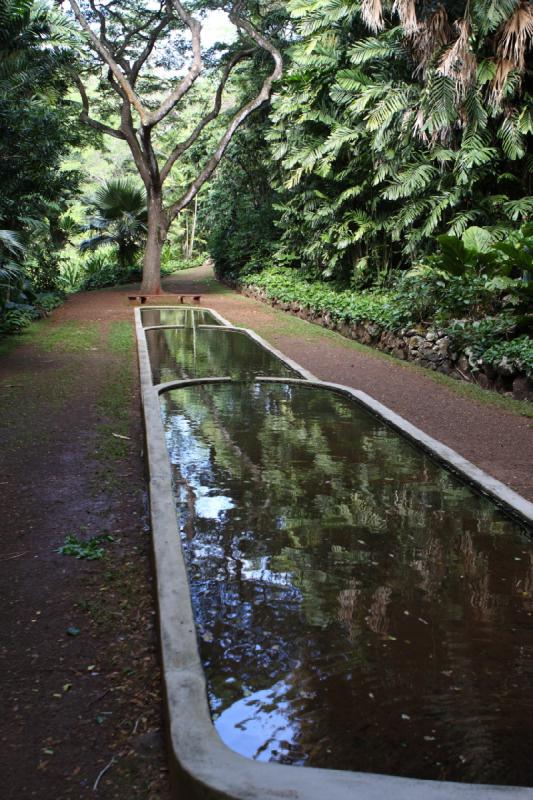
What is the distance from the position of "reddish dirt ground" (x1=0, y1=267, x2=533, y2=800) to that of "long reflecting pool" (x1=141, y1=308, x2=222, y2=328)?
265 inches

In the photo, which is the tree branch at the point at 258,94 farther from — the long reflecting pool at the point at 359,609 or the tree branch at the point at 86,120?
the long reflecting pool at the point at 359,609

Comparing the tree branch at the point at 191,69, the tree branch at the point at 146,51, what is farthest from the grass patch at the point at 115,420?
the tree branch at the point at 146,51

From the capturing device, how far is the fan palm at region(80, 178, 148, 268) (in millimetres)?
25578

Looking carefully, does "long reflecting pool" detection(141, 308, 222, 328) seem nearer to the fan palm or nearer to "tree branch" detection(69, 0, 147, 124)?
"tree branch" detection(69, 0, 147, 124)

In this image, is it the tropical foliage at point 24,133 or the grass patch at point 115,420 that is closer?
the grass patch at point 115,420

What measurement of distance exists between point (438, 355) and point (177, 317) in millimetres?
8234

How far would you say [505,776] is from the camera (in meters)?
2.31

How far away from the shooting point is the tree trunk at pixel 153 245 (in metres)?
22.3

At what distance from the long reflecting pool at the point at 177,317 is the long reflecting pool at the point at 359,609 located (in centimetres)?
1000

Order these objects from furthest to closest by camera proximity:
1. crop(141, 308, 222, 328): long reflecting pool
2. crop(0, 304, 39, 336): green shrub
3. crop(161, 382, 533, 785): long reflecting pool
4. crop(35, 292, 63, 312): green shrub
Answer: crop(35, 292, 63, 312): green shrub → crop(141, 308, 222, 328): long reflecting pool → crop(0, 304, 39, 336): green shrub → crop(161, 382, 533, 785): long reflecting pool

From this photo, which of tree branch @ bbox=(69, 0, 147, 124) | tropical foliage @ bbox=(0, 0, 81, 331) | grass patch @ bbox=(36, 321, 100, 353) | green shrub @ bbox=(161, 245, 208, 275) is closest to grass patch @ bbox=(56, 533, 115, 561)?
tropical foliage @ bbox=(0, 0, 81, 331)

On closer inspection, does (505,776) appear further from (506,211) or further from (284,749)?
(506,211)

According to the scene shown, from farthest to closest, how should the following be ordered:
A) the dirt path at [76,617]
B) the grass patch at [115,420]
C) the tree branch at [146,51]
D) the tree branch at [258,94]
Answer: the tree branch at [146,51] < the tree branch at [258,94] < the grass patch at [115,420] < the dirt path at [76,617]

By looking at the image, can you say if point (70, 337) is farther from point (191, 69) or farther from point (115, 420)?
point (191, 69)
